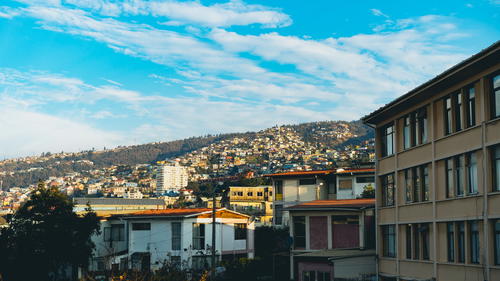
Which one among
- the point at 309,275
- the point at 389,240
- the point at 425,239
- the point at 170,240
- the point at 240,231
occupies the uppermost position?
the point at 425,239

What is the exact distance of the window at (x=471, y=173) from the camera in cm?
2388

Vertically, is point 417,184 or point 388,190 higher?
point 417,184

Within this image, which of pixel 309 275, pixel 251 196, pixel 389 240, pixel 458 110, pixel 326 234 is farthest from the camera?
pixel 251 196

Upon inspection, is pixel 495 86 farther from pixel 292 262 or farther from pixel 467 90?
pixel 292 262

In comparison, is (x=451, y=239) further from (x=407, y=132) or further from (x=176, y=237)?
(x=176, y=237)

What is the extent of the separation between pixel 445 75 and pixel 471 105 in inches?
64.5

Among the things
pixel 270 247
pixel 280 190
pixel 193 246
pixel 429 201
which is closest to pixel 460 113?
pixel 429 201

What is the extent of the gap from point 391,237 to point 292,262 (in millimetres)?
12288

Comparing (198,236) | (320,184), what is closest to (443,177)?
(198,236)

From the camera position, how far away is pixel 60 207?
1821 inches

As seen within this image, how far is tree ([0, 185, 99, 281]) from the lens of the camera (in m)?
41.6

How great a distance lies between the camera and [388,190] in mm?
33625

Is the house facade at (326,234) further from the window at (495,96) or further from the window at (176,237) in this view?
the window at (495,96)

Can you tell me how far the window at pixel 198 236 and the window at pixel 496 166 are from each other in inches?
1258
